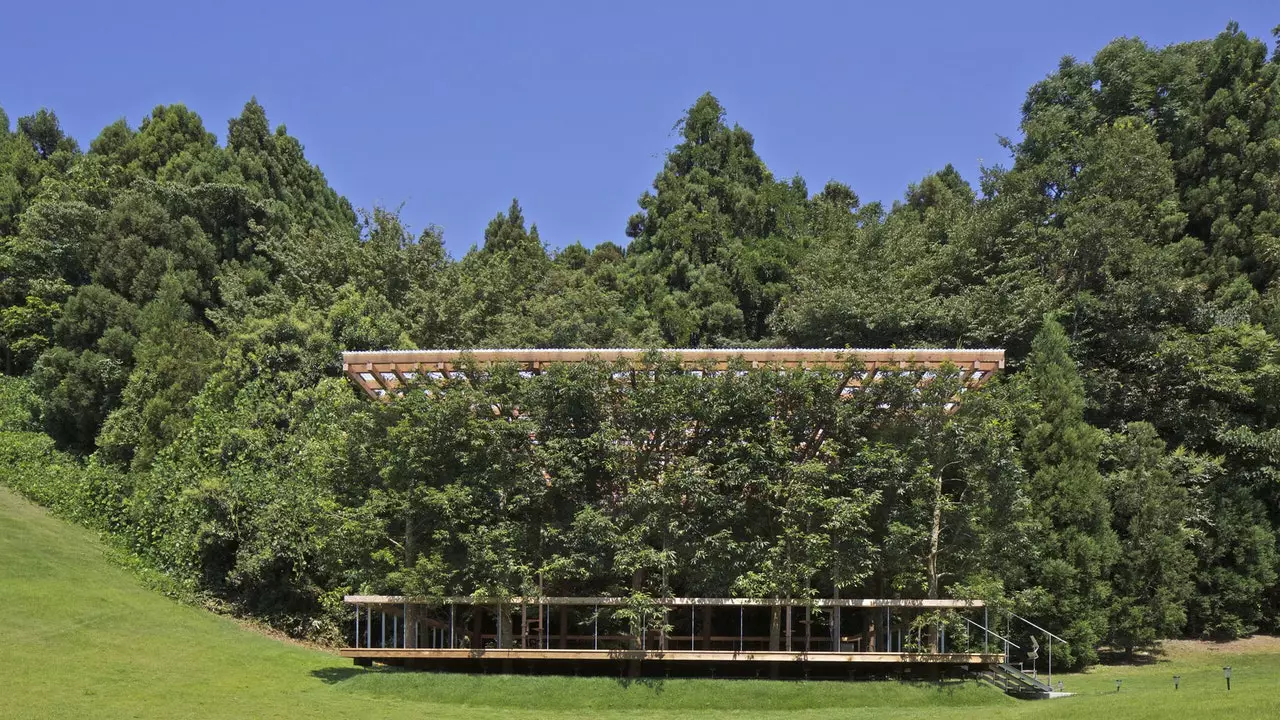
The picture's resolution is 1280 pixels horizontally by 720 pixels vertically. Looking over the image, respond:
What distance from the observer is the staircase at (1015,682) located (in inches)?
664

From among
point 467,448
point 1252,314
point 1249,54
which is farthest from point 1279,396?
point 467,448

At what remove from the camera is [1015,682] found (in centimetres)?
1758

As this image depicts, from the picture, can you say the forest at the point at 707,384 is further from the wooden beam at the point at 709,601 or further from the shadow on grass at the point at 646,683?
the shadow on grass at the point at 646,683

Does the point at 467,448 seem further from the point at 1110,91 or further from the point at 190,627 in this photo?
the point at 1110,91

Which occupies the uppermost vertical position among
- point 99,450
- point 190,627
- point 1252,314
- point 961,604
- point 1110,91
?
point 1110,91

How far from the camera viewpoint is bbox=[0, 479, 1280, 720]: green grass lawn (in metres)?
13.5

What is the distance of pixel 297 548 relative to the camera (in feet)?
74.0

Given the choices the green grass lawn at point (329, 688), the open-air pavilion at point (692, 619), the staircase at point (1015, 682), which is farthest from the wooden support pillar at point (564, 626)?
the staircase at point (1015, 682)

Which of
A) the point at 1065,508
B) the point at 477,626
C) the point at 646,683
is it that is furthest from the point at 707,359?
the point at 1065,508

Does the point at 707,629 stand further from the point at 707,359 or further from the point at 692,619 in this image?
the point at 707,359

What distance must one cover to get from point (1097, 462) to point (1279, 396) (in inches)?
227

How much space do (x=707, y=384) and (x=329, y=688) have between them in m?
7.98

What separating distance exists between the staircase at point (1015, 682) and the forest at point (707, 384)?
4.16 feet

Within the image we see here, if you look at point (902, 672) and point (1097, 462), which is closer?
point (902, 672)
